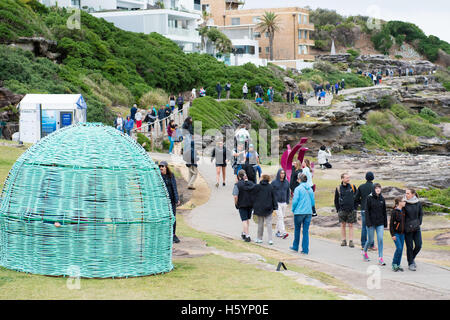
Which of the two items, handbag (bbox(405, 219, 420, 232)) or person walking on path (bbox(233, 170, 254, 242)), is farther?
person walking on path (bbox(233, 170, 254, 242))

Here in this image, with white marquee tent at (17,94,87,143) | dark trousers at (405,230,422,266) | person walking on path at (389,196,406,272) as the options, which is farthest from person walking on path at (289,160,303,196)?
white marquee tent at (17,94,87,143)

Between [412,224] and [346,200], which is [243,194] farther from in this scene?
[412,224]

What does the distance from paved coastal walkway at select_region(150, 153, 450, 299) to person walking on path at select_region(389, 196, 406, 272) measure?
0.22m

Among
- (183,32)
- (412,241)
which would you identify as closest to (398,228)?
(412,241)

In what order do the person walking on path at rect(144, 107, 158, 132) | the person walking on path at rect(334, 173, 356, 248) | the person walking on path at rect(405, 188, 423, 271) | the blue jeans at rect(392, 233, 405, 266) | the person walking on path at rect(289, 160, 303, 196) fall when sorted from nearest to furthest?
the person walking on path at rect(405, 188, 423, 271) → the blue jeans at rect(392, 233, 405, 266) → the person walking on path at rect(334, 173, 356, 248) → the person walking on path at rect(289, 160, 303, 196) → the person walking on path at rect(144, 107, 158, 132)

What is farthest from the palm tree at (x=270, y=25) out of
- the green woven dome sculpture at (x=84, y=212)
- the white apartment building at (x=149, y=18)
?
the green woven dome sculpture at (x=84, y=212)

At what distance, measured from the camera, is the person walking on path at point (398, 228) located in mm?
12281

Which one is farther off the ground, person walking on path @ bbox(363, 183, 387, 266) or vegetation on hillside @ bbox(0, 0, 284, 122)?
vegetation on hillside @ bbox(0, 0, 284, 122)

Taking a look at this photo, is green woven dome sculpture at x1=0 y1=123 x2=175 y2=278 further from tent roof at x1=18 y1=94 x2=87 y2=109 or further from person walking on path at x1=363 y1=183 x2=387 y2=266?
tent roof at x1=18 y1=94 x2=87 y2=109

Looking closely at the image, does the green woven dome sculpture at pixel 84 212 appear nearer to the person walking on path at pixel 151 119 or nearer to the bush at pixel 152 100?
the person walking on path at pixel 151 119

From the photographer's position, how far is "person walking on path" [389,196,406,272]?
12.3 m

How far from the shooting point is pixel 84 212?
33.4 ft

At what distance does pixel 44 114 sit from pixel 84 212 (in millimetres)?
17527

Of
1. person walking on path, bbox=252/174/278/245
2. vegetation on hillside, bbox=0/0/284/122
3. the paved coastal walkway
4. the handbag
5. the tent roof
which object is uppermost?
vegetation on hillside, bbox=0/0/284/122
